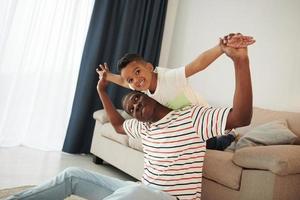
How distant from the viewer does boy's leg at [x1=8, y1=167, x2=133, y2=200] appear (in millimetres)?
1194

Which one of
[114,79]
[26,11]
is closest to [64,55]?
[26,11]

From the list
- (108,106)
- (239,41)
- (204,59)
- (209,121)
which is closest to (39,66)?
(108,106)

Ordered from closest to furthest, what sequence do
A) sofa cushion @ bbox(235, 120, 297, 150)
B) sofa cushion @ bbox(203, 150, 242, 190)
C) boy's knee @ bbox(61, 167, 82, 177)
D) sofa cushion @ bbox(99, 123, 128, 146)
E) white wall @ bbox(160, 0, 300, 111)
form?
boy's knee @ bbox(61, 167, 82, 177), sofa cushion @ bbox(203, 150, 242, 190), sofa cushion @ bbox(235, 120, 297, 150), sofa cushion @ bbox(99, 123, 128, 146), white wall @ bbox(160, 0, 300, 111)

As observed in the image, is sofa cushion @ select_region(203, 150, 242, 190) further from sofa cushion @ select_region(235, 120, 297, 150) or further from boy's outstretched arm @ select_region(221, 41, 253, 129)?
boy's outstretched arm @ select_region(221, 41, 253, 129)

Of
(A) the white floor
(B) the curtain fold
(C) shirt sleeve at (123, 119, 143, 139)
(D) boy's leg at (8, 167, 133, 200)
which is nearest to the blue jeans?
(D) boy's leg at (8, 167, 133, 200)

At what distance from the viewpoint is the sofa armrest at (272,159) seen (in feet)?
5.29

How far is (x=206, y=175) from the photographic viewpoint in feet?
6.39

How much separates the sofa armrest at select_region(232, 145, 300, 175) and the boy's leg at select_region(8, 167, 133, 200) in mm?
835

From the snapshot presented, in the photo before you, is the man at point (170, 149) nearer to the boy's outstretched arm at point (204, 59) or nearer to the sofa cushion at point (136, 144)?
the boy's outstretched arm at point (204, 59)

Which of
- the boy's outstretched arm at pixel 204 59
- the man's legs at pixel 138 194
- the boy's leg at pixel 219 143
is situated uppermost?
the boy's outstretched arm at pixel 204 59

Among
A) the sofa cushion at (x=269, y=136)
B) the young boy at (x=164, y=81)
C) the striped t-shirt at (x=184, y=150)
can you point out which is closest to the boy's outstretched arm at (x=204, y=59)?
the young boy at (x=164, y=81)

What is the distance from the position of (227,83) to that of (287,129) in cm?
127

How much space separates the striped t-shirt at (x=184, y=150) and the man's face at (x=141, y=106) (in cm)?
10

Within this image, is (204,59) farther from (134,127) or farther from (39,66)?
(39,66)
